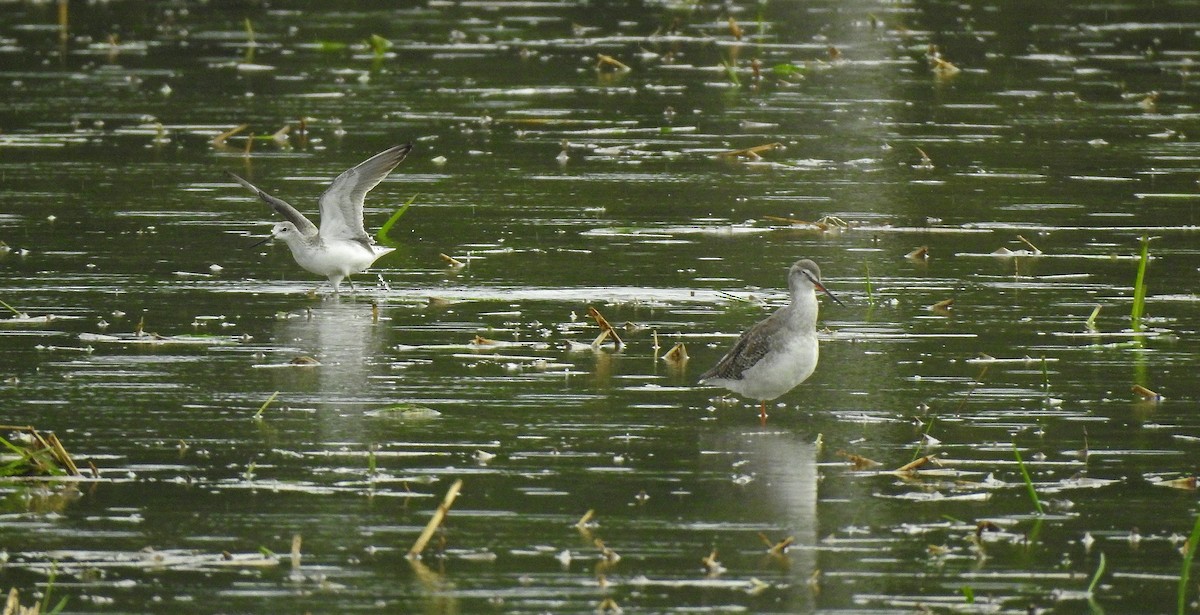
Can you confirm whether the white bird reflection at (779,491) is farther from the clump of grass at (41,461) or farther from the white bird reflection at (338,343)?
the clump of grass at (41,461)

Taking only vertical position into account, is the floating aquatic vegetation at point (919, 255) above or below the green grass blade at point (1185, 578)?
above

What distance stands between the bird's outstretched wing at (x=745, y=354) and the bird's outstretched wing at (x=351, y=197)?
4333 millimetres

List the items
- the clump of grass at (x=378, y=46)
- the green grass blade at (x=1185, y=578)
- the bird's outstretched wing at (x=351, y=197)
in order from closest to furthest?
the green grass blade at (x=1185, y=578) → the bird's outstretched wing at (x=351, y=197) → the clump of grass at (x=378, y=46)

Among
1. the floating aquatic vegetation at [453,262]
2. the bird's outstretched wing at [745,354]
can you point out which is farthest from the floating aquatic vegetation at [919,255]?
the bird's outstretched wing at [745,354]

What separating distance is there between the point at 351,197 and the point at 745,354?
5.14 m

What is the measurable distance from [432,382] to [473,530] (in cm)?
293

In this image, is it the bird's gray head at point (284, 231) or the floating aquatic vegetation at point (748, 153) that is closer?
the bird's gray head at point (284, 231)

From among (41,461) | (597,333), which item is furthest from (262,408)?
(597,333)

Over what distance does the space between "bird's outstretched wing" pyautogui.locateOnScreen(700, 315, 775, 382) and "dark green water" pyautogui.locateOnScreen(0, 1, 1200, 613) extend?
25cm

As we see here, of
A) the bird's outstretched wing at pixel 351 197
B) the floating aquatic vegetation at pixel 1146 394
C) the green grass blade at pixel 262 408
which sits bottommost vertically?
the floating aquatic vegetation at pixel 1146 394

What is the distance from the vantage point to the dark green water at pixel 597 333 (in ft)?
26.8

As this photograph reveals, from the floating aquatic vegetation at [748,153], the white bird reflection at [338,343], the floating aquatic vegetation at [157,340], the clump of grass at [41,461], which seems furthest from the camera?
the floating aquatic vegetation at [748,153]

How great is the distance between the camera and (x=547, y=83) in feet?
79.8

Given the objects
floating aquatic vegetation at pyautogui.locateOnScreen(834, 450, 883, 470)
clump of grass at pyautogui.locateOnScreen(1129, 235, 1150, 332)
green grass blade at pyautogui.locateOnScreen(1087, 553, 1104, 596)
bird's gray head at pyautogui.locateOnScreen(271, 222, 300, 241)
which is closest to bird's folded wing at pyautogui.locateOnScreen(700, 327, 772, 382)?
floating aquatic vegetation at pyautogui.locateOnScreen(834, 450, 883, 470)
